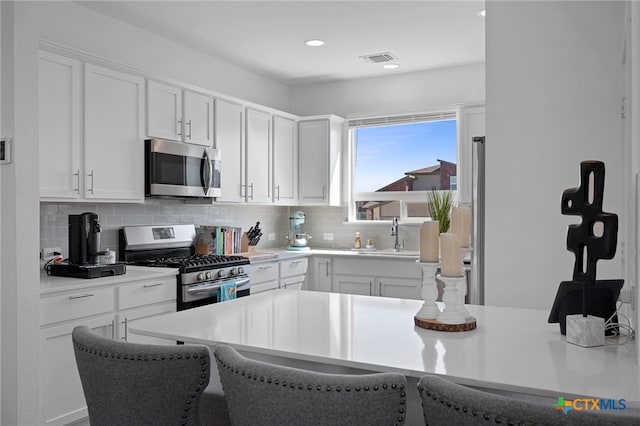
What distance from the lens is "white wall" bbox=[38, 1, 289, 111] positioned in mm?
3551

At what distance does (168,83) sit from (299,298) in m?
2.39

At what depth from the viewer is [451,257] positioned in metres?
1.68

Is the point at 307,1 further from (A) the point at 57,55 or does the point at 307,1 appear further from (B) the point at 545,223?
(B) the point at 545,223

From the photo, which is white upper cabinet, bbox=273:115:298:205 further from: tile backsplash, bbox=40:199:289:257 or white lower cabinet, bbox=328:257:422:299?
white lower cabinet, bbox=328:257:422:299

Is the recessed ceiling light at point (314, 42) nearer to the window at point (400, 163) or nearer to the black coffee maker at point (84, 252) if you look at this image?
the window at point (400, 163)

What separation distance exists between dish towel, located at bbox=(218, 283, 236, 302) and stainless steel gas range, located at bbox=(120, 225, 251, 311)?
0.03 metres

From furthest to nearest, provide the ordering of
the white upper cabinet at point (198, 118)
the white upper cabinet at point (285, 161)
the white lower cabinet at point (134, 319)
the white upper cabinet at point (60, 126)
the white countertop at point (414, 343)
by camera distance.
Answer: the white upper cabinet at point (285, 161)
the white upper cabinet at point (198, 118)
the white lower cabinet at point (134, 319)
the white upper cabinet at point (60, 126)
the white countertop at point (414, 343)

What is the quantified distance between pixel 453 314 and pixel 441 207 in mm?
3341

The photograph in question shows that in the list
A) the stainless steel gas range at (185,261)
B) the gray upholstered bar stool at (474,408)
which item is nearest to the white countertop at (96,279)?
the stainless steel gas range at (185,261)

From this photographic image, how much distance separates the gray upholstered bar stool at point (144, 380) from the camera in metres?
1.33

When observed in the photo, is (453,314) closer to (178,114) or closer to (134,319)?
(134,319)

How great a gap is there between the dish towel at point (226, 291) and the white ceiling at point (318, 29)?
201cm

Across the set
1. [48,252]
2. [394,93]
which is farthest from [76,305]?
[394,93]

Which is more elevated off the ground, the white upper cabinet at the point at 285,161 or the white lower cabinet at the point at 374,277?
the white upper cabinet at the point at 285,161
